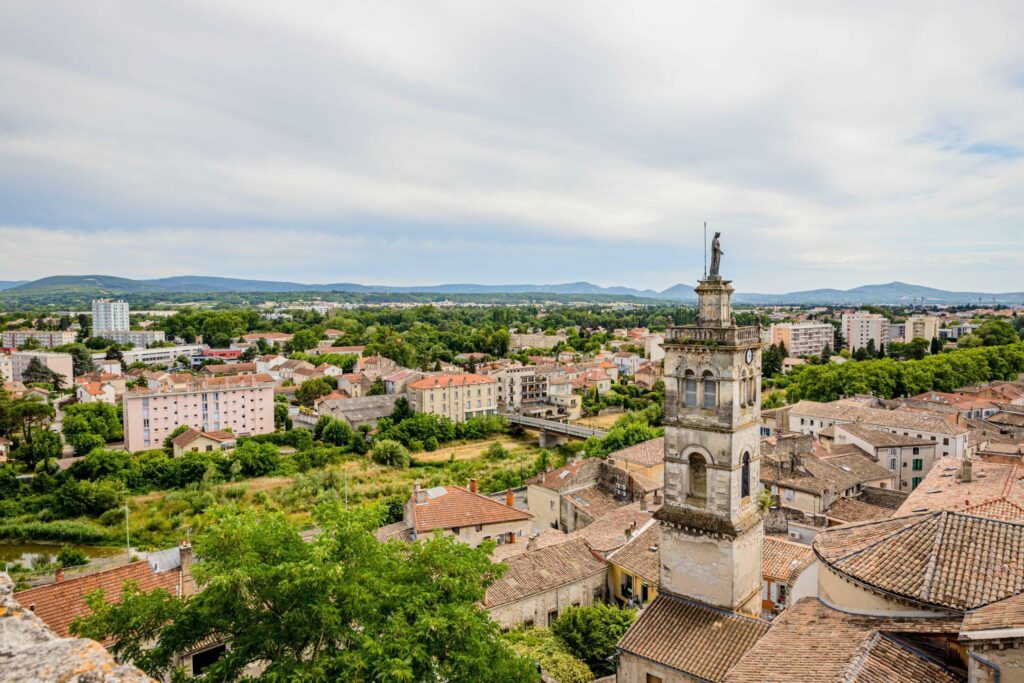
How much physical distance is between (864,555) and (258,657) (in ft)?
42.3

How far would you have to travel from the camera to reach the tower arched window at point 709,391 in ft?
60.2

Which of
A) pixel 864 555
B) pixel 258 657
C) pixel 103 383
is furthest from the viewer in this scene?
pixel 103 383

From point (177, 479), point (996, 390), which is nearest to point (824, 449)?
point (996, 390)

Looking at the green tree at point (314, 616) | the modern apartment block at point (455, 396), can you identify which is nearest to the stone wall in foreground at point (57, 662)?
the green tree at point (314, 616)

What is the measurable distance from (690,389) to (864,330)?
161667 mm

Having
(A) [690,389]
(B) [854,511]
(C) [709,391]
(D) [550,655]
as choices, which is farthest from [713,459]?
(B) [854,511]

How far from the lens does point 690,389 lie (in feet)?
62.2

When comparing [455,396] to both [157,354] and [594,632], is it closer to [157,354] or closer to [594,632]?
[594,632]

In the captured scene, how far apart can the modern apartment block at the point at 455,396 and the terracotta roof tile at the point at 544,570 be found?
53.6 meters

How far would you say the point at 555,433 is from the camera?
74.1 meters

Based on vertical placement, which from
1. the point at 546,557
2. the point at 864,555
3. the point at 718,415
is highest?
the point at 718,415

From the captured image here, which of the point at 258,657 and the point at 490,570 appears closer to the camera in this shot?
the point at 258,657

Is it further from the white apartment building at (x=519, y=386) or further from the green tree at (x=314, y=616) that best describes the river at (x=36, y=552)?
the white apartment building at (x=519, y=386)

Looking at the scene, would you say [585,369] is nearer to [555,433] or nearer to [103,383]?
[555,433]
